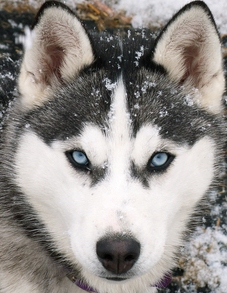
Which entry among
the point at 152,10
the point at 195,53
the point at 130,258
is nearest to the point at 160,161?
the point at 130,258

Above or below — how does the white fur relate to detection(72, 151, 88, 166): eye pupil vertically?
below

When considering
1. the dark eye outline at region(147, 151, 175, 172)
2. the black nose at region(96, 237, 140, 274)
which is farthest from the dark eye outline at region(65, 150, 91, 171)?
the black nose at region(96, 237, 140, 274)

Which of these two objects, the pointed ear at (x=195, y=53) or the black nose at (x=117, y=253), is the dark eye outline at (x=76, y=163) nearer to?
the black nose at (x=117, y=253)

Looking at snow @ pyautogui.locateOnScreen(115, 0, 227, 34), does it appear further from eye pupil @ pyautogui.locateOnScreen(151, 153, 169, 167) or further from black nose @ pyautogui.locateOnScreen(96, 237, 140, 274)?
black nose @ pyautogui.locateOnScreen(96, 237, 140, 274)

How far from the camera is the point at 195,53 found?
8.59ft

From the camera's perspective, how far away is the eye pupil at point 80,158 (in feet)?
7.72

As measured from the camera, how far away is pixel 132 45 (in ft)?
9.02

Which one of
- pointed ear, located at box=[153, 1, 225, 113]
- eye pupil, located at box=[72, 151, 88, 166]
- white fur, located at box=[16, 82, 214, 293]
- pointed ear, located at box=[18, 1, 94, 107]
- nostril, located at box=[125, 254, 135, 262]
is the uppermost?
pointed ear, located at box=[18, 1, 94, 107]

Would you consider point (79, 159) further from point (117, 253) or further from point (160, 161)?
point (117, 253)

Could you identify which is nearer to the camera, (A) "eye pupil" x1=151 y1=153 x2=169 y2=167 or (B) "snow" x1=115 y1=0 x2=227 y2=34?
(A) "eye pupil" x1=151 y1=153 x2=169 y2=167

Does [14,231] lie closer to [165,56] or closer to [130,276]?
[130,276]

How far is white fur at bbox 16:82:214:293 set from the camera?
217 centimetres

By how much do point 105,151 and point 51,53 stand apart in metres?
0.66

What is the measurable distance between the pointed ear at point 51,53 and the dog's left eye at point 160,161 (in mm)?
611
